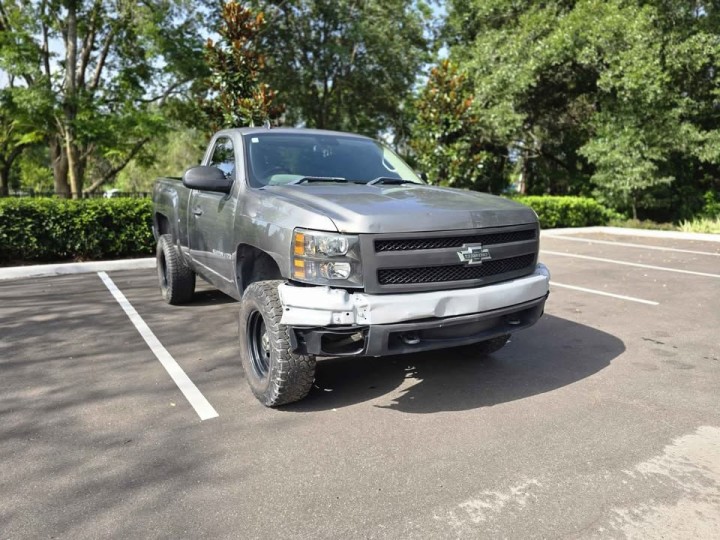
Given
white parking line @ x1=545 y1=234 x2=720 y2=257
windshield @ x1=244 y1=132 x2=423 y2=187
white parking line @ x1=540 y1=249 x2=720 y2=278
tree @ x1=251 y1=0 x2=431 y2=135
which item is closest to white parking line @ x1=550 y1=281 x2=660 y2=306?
white parking line @ x1=540 y1=249 x2=720 y2=278

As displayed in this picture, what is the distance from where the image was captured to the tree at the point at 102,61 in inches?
657

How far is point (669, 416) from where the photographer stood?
12.0 feet

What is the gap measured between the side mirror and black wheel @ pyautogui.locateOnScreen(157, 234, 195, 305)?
7.10ft

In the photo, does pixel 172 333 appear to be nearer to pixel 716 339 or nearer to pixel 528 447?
pixel 528 447

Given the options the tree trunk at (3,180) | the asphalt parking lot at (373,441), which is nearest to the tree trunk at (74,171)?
the tree trunk at (3,180)

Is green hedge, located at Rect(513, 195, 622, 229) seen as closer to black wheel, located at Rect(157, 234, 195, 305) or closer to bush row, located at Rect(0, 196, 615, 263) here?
bush row, located at Rect(0, 196, 615, 263)

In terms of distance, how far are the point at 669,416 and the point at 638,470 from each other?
0.88 meters

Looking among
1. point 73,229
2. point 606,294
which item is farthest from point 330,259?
point 73,229

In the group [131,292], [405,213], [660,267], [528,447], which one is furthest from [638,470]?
[660,267]

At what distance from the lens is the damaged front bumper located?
3.24 meters

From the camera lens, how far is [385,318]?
3.25 metres

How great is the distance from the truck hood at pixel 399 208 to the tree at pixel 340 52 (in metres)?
19.1

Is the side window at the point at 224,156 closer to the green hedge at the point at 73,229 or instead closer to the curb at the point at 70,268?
the curb at the point at 70,268

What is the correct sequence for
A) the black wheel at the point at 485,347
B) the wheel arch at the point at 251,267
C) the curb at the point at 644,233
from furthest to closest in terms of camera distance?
1. the curb at the point at 644,233
2. the black wheel at the point at 485,347
3. the wheel arch at the point at 251,267
